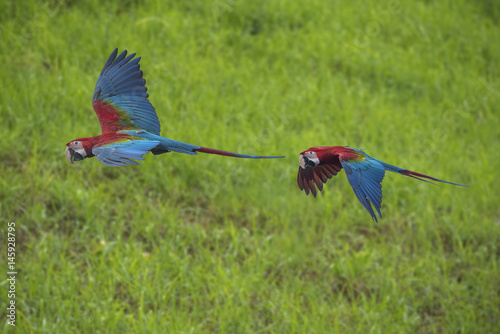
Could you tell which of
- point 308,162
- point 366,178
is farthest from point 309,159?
point 366,178

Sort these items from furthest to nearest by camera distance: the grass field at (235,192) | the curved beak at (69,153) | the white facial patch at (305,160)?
the grass field at (235,192) < the white facial patch at (305,160) < the curved beak at (69,153)

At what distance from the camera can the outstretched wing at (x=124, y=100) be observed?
1.36 metres

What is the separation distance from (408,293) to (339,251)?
0.79 meters

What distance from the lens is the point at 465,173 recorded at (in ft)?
22.5

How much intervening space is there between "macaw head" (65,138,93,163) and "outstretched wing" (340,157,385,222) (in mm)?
549

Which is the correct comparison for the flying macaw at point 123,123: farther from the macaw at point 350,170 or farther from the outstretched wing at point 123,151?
the macaw at point 350,170

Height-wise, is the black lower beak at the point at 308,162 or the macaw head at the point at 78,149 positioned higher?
the macaw head at the point at 78,149

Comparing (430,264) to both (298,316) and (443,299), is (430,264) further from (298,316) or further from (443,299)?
(298,316)

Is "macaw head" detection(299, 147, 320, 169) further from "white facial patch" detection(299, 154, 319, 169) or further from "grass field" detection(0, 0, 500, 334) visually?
"grass field" detection(0, 0, 500, 334)

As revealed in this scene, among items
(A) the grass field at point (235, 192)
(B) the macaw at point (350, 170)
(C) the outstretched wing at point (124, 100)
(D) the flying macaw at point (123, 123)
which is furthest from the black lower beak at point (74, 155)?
(A) the grass field at point (235, 192)

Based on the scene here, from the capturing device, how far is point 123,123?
4.48ft

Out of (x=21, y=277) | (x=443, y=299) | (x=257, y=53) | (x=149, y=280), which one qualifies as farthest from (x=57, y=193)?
(x=443, y=299)

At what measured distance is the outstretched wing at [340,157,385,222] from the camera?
1.17 meters

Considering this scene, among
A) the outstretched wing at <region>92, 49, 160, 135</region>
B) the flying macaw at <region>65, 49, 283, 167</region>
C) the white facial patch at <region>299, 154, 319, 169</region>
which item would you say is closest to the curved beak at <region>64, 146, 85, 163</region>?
the flying macaw at <region>65, 49, 283, 167</region>
